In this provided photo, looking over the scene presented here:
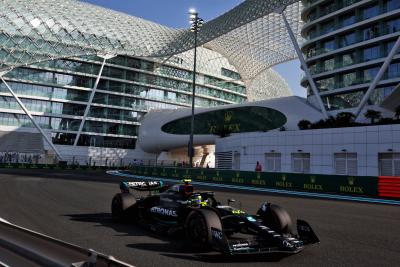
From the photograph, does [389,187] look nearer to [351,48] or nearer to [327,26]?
[351,48]

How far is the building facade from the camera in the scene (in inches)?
1545

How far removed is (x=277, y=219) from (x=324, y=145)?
2856cm

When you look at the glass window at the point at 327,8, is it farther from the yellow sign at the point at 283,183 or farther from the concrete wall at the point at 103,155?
the concrete wall at the point at 103,155

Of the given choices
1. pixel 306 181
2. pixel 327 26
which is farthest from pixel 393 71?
pixel 306 181

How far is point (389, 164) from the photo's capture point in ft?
98.5

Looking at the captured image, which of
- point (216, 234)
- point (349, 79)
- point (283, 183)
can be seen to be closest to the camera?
point (216, 234)

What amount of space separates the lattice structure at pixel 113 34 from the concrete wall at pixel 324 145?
72.1 ft

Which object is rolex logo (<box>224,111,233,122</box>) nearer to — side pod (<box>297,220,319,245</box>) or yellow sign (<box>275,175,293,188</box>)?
yellow sign (<box>275,175,293,188</box>)

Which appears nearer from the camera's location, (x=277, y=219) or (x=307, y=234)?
(x=307, y=234)

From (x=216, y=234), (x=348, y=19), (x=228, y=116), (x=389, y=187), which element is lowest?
(x=216, y=234)

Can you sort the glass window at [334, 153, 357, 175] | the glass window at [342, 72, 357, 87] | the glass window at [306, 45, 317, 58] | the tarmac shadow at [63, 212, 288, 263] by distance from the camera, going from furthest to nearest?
1. the glass window at [306, 45, 317, 58]
2. the glass window at [342, 72, 357, 87]
3. the glass window at [334, 153, 357, 175]
4. the tarmac shadow at [63, 212, 288, 263]

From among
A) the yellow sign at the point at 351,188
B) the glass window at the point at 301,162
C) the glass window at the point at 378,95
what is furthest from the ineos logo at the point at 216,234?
the glass window at the point at 378,95

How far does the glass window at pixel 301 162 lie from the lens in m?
35.3

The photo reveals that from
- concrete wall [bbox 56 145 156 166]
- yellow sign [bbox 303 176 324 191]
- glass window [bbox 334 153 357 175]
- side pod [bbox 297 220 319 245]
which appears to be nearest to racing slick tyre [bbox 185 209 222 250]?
side pod [bbox 297 220 319 245]
